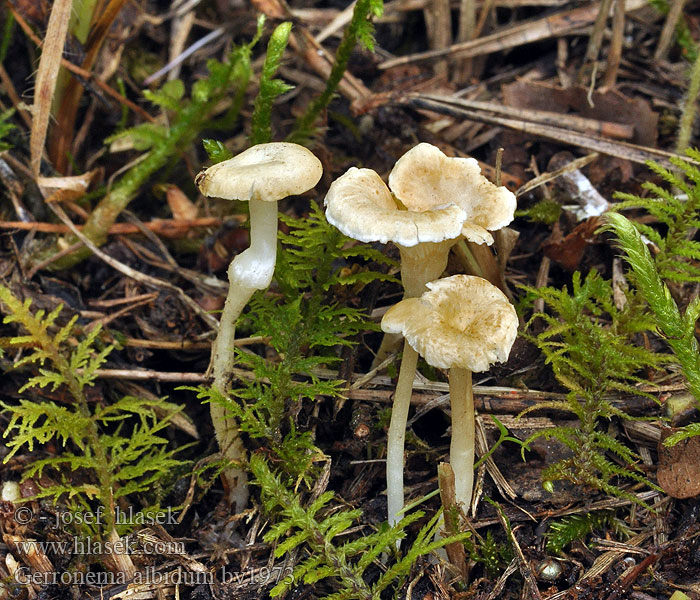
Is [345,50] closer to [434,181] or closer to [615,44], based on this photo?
[434,181]

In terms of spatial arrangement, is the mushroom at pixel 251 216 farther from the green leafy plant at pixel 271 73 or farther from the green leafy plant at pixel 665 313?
the green leafy plant at pixel 665 313

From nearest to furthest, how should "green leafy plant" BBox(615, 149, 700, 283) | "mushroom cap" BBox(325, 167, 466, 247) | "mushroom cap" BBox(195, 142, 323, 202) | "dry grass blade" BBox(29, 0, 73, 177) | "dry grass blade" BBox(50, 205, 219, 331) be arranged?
"mushroom cap" BBox(325, 167, 466, 247), "mushroom cap" BBox(195, 142, 323, 202), "green leafy plant" BBox(615, 149, 700, 283), "dry grass blade" BBox(29, 0, 73, 177), "dry grass blade" BBox(50, 205, 219, 331)

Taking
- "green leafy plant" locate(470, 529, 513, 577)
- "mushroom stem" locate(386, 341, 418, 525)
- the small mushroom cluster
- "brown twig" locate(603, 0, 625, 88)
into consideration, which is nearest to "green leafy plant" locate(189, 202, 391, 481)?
the small mushroom cluster

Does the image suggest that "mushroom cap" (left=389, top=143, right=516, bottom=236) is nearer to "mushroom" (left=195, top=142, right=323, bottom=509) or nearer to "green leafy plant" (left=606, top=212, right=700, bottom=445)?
"mushroom" (left=195, top=142, right=323, bottom=509)

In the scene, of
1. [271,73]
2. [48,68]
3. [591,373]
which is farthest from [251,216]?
[48,68]

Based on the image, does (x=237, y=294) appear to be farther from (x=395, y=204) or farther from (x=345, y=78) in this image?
(x=345, y=78)

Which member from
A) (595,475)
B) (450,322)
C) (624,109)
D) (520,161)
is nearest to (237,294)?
(450,322)

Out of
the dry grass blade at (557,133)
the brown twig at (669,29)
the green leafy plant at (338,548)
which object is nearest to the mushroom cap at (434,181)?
the dry grass blade at (557,133)
